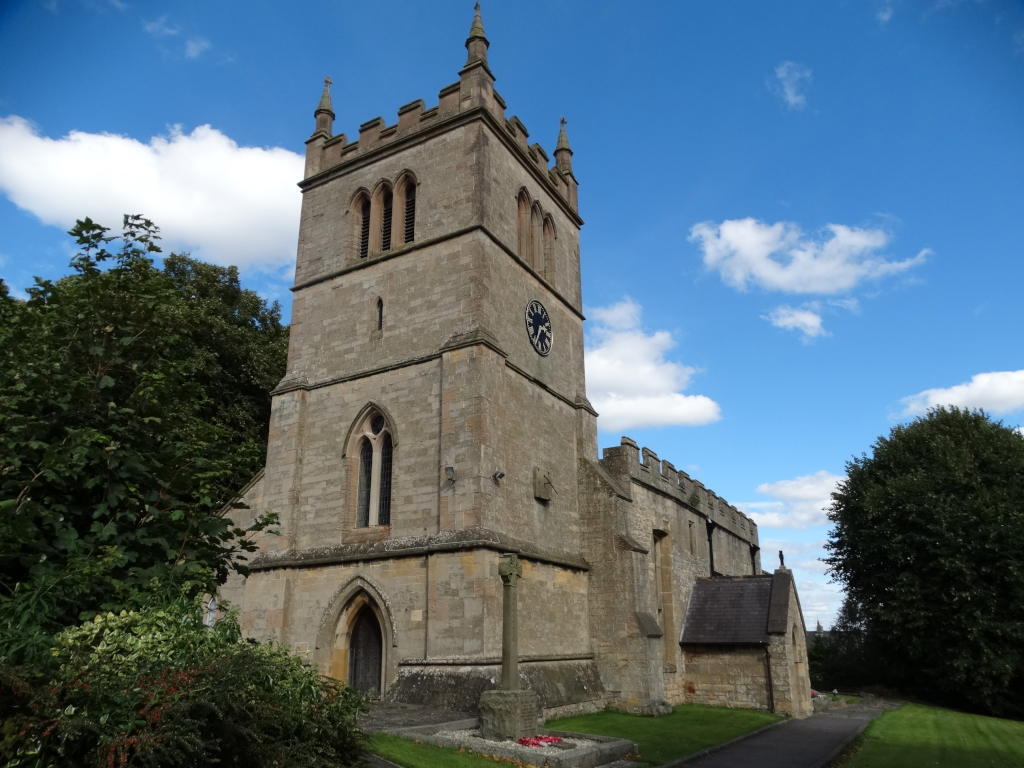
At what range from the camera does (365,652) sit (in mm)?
15812

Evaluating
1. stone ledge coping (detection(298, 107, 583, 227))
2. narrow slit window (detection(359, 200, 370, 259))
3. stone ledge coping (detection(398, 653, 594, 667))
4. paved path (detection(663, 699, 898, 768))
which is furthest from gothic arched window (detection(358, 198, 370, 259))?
paved path (detection(663, 699, 898, 768))

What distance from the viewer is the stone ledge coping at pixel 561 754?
9.59m

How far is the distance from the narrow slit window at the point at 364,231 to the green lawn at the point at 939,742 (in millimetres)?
15782

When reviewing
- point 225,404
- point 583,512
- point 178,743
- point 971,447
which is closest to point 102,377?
point 178,743

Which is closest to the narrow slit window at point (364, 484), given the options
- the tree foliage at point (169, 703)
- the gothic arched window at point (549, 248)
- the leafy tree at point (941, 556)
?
the gothic arched window at point (549, 248)

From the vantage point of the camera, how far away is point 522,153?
20.5 meters

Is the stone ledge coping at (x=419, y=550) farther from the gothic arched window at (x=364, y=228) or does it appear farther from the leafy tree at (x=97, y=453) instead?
the gothic arched window at (x=364, y=228)

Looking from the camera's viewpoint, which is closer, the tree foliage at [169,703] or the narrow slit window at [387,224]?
the tree foliage at [169,703]

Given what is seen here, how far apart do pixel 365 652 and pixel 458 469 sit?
4.52m

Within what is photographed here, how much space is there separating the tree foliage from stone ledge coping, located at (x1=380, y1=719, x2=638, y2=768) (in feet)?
12.3

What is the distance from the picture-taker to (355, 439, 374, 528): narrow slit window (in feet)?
55.4

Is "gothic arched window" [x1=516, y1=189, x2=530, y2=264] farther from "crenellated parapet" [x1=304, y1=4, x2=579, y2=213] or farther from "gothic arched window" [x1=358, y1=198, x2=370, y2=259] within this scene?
"gothic arched window" [x1=358, y1=198, x2=370, y2=259]

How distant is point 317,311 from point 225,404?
9.05 meters

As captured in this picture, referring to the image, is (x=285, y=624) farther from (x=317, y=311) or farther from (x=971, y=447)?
(x=971, y=447)
